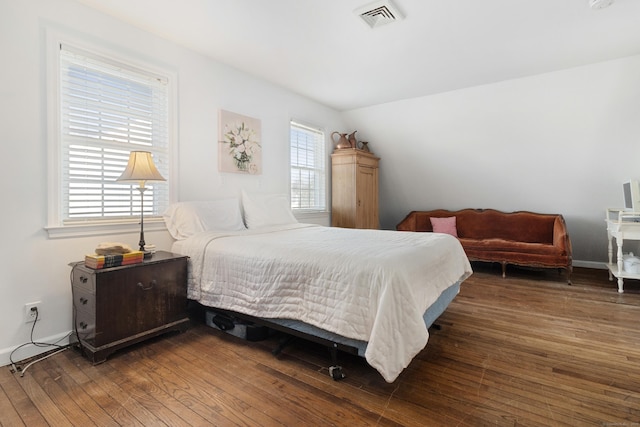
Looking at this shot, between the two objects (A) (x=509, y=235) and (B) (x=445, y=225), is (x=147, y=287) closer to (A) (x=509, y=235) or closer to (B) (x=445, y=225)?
(B) (x=445, y=225)

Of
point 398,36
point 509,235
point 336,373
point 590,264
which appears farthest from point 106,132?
point 590,264

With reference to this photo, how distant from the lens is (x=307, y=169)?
486 centimetres

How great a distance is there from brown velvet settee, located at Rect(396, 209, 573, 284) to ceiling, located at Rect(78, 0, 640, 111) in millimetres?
2109

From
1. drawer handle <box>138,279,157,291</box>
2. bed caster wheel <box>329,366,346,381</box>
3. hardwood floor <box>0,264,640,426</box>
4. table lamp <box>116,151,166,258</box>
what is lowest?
hardwood floor <box>0,264,640,426</box>

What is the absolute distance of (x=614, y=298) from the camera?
3307 mm

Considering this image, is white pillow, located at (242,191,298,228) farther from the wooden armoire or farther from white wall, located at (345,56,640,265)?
white wall, located at (345,56,640,265)

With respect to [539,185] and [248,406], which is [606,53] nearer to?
[539,185]

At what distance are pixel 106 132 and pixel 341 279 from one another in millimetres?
2282

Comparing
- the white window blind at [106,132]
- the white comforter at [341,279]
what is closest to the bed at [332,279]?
the white comforter at [341,279]

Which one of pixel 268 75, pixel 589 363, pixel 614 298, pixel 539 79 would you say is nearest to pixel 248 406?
pixel 589 363

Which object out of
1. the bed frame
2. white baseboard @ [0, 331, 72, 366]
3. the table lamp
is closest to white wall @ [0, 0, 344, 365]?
white baseboard @ [0, 331, 72, 366]

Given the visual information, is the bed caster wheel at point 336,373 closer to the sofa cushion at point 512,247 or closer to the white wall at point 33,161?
Result: the white wall at point 33,161

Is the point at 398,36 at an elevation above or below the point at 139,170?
above

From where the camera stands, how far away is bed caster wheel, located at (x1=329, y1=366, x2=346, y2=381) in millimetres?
1850
